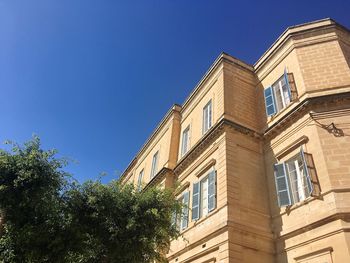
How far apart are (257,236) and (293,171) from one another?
2.76 m

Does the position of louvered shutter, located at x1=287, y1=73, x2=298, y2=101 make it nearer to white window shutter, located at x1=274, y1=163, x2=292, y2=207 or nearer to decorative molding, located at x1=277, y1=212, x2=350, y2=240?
white window shutter, located at x1=274, y1=163, x2=292, y2=207

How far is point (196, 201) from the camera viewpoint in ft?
44.7

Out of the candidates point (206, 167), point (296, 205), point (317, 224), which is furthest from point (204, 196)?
point (317, 224)

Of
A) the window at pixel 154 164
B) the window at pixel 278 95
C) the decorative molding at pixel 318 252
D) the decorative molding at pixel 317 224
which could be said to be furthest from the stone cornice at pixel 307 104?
the window at pixel 154 164

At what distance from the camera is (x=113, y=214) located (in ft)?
35.1

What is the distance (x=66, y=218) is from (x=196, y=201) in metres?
5.56

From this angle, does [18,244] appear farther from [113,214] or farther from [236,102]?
[236,102]

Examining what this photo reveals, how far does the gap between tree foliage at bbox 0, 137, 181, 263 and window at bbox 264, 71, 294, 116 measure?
6.49 metres

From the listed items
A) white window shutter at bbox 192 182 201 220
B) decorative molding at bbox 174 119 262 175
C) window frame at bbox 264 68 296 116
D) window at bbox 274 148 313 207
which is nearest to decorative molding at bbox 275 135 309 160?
window at bbox 274 148 313 207

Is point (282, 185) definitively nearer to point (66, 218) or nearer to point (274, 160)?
point (274, 160)

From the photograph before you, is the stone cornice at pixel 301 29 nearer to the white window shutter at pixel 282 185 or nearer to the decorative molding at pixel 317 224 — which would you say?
the white window shutter at pixel 282 185

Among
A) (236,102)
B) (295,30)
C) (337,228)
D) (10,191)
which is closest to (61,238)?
(10,191)

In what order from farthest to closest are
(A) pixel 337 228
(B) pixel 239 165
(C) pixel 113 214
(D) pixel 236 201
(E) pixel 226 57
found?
(E) pixel 226 57
(B) pixel 239 165
(D) pixel 236 201
(C) pixel 113 214
(A) pixel 337 228

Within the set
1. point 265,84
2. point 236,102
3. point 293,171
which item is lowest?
point 293,171
